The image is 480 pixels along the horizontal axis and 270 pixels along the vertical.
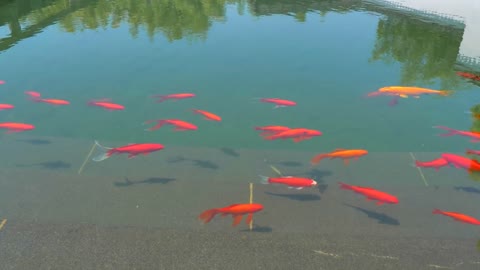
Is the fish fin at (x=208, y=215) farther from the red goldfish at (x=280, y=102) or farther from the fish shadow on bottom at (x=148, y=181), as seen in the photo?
the red goldfish at (x=280, y=102)

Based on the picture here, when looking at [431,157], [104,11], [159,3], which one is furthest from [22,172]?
[159,3]

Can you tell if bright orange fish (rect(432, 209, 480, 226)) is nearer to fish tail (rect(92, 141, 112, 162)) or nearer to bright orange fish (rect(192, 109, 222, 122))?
bright orange fish (rect(192, 109, 222, 122))

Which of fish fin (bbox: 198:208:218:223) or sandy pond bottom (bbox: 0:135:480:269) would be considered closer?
sandy pond bottom (bbox: 0:135:480:269)

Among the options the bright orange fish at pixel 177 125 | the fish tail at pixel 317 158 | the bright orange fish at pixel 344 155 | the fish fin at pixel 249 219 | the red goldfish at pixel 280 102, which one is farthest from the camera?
the red goldfish at pixel 280 102

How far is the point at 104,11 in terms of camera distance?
16.7 m

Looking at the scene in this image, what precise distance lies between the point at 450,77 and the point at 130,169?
27.7 ft

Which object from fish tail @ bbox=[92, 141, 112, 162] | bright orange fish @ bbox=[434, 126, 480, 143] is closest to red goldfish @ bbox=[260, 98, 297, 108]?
bright orange fish @ bbox=[434, 126, 480, 143]

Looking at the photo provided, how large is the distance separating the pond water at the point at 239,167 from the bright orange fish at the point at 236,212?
86 mm

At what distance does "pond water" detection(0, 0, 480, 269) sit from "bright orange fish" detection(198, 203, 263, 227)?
0.09m

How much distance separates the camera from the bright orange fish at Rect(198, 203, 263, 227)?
5.31 metres

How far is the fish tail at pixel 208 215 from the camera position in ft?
17.7

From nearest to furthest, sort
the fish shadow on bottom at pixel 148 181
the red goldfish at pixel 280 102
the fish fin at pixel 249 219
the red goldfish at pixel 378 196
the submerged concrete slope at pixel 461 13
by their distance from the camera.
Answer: the fish fin at pixel 249 219, the red goldfish at pixel 378 196, the fish shadow on bottom at pixel 148 181, the red goldfish at pixel 280 102, the submerged concrete slope at pixel 461 13

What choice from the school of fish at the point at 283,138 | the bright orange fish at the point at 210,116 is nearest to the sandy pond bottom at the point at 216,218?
the school of fish at the point at 283,138

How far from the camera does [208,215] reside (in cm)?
549
